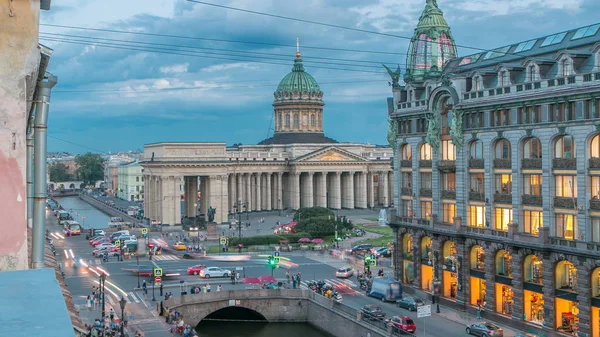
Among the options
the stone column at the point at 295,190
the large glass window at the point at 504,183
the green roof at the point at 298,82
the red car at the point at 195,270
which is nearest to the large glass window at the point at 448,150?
the large glass window at the point at 504,183

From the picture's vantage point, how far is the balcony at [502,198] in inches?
2176

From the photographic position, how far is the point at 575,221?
4919 centimetres

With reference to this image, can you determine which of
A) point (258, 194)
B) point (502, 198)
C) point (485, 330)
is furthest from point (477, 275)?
point (258, 194)

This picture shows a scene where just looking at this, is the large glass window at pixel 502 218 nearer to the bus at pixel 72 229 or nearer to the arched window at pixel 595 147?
the arched window at pixel 595 147

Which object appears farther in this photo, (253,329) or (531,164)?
(253,329)

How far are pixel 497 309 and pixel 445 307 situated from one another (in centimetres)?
618

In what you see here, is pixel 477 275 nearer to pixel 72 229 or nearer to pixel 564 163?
pixel 564 163

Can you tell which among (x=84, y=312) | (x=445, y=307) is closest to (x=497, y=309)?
(x=445, y=307)

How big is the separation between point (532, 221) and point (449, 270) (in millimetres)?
10699

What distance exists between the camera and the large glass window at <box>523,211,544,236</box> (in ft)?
171

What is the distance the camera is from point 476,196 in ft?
193

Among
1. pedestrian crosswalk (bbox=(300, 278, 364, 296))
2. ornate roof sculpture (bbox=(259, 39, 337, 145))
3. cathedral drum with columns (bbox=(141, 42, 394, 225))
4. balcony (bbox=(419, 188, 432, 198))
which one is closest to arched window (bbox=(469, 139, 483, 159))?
balcony (bbox=(419, 188, 432, 198))

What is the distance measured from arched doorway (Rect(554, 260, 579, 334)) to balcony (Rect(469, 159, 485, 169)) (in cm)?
1114

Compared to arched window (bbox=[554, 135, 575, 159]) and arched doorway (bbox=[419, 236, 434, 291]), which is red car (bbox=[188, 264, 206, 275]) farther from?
arched window (bbox=[554, 135, 575, 159])
